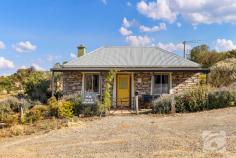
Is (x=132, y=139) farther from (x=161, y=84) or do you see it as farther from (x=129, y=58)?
(x=129, y=58)

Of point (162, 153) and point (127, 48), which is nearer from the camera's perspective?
point (162, 153)

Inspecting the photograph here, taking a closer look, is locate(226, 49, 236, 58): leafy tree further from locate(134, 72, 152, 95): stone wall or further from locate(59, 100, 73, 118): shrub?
locate(59, 100, 73, 118): shrub

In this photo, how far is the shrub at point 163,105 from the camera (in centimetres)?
1827

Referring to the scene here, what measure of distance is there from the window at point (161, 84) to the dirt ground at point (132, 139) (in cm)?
568

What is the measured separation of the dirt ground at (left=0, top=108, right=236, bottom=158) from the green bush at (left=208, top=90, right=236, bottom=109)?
6.01 ft

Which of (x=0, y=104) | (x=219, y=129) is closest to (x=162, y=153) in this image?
(x=219, y=129)

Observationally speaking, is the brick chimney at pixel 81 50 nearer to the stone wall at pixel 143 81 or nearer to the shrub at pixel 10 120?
the stone wall at pixel 143 81

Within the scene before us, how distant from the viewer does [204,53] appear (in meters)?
39.0

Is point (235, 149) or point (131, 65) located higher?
point (131, 65)

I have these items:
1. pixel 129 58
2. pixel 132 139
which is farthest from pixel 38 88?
pixel 132 139

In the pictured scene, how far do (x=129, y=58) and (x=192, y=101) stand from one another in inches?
273

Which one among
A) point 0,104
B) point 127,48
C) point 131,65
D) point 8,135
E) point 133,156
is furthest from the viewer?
point 127,48

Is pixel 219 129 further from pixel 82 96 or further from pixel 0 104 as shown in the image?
pixel 0 104

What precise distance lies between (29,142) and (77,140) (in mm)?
1685
